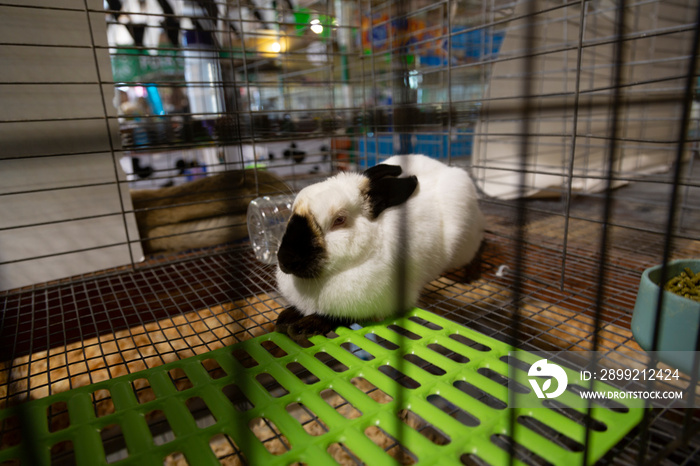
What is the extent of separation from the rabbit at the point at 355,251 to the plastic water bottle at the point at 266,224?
46 centimetres

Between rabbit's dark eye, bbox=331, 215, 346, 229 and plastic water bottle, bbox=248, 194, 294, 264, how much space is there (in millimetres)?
574

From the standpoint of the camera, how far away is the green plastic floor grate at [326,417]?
70 cm

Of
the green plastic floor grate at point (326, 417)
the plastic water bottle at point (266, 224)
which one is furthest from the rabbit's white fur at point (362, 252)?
the plastic water bottle at point (266, 224)

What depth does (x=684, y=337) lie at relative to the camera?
0.83 meters

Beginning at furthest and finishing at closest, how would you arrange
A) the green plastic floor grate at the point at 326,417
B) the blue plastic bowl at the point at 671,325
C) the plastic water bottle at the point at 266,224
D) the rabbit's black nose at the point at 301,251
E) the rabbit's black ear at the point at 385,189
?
the plastic water bottle at the point at 266,224 → the rabbit's black ear at the point at 385,189 → the rabbit's black nose at the point at 301,251 → the blue plastic bowl at the point at 671,325 → the green plastic floor grate at the point at 326,417

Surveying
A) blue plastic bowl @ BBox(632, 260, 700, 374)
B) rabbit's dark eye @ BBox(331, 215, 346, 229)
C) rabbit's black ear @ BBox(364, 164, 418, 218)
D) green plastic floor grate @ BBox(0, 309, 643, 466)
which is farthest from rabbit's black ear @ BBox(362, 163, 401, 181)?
blue plastic bowl @ BBox(632, 260, 700, 374)

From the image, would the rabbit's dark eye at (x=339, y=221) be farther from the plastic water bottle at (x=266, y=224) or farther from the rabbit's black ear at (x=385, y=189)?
the plastic water bottle at (x=266, y=224)

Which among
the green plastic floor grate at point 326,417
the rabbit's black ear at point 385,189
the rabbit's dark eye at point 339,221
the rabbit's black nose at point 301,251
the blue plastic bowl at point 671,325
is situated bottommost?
the green plastic floor grate at point 326,417

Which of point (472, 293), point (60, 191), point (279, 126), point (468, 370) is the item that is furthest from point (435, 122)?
point (60, 191)

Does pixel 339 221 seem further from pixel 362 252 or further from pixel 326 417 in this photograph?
pixel 326 417

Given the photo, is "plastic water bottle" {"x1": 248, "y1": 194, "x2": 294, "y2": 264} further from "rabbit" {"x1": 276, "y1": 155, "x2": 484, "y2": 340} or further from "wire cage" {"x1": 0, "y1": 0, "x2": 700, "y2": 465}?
"rabbit" {"x1": 276, "y1": 155, "x2": 484, "y2": 340}

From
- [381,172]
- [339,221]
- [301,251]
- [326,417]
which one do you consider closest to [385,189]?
[381,172]

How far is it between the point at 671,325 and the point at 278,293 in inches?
40.1

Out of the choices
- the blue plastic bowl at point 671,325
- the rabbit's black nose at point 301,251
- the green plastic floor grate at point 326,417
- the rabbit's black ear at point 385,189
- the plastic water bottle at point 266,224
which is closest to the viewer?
the green plastic floor grate at point 326,417
